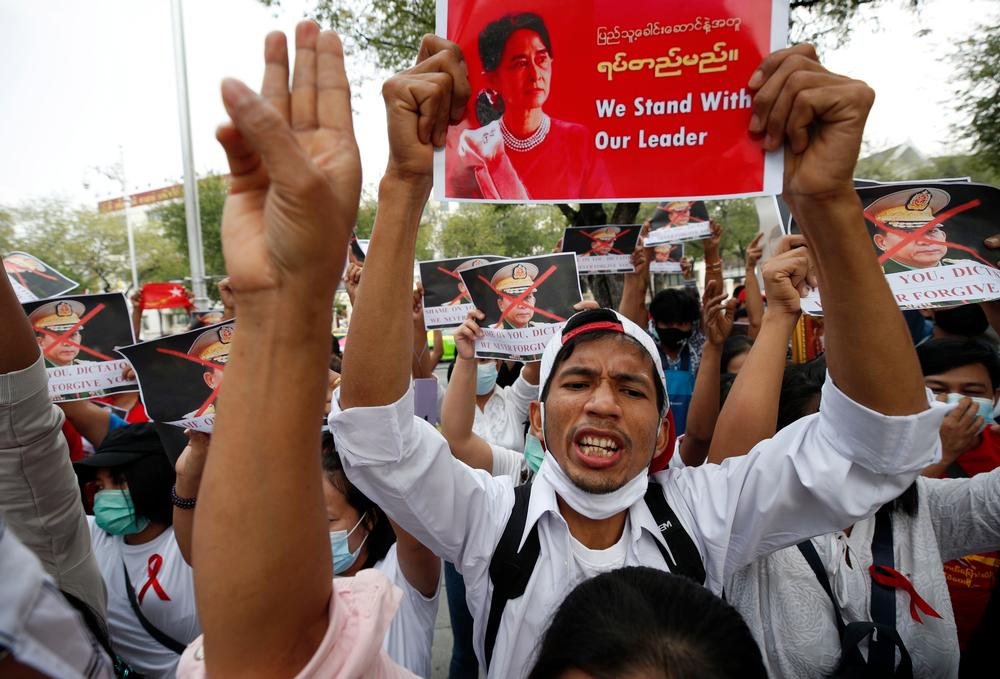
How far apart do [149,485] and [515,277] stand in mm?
1842

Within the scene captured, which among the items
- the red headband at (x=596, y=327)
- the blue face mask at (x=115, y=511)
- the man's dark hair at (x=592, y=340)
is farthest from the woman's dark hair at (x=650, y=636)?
the blue face mask at (x=115, y=511)

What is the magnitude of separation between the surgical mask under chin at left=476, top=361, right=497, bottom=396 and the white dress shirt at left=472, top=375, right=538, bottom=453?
0.22m

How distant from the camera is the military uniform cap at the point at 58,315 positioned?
9.37 feet

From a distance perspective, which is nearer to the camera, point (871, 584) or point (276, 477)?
point (276, 477)

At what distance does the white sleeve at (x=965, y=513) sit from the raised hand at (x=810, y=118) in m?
1.19

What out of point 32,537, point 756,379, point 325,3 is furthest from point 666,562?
point 325,3

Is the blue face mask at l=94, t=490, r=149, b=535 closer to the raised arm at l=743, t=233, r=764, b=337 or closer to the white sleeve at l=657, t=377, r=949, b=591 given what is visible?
the white sleeve at l=657, t=377, r=949, b=591

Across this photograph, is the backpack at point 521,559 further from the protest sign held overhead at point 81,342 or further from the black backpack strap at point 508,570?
the protest sign held overhead at point 81,342

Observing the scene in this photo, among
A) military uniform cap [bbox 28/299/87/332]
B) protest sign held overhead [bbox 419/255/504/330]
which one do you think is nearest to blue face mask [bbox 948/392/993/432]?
protest sign held overhead [bbox 419/255/504/330]

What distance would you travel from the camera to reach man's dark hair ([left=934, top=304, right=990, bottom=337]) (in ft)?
11.3

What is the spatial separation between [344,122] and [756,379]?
1556mm

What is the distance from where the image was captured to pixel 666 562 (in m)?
1.56

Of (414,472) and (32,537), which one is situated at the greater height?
(414,472)

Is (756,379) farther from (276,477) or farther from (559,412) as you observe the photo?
(276,477)
